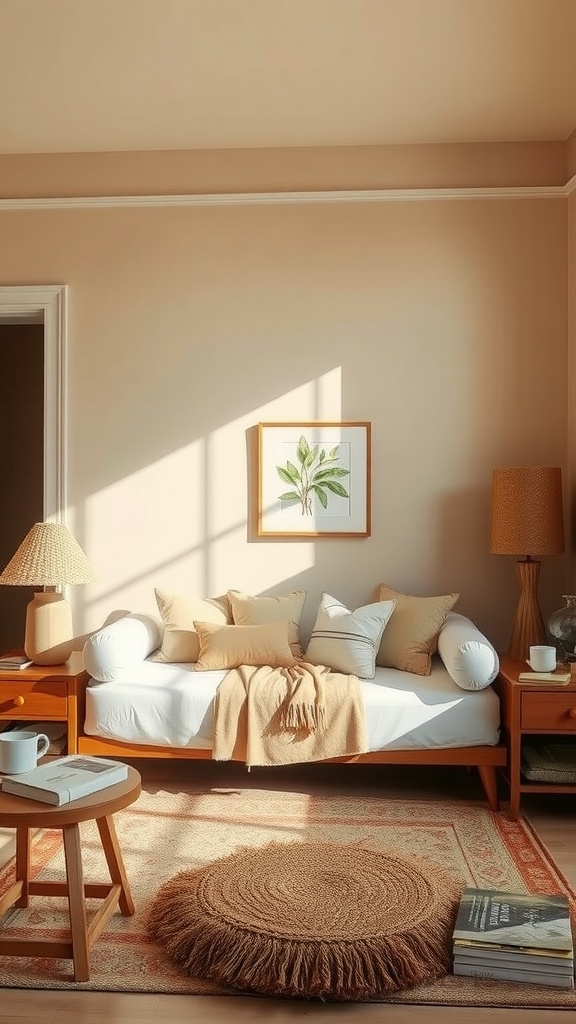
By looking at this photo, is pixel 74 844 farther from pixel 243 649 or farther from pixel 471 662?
pixel 471 662

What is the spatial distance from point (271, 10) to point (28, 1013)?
331cm

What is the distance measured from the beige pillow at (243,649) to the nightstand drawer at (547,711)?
3.39 feet

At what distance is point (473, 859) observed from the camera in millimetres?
3277

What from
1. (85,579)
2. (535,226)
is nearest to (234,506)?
(85,579)

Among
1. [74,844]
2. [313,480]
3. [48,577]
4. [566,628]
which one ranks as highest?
[313,480]

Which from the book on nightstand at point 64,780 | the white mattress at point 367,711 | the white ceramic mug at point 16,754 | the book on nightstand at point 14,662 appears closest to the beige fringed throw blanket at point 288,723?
the white mattress at point 367,711

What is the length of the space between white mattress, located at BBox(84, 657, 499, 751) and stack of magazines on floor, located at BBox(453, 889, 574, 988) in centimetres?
122

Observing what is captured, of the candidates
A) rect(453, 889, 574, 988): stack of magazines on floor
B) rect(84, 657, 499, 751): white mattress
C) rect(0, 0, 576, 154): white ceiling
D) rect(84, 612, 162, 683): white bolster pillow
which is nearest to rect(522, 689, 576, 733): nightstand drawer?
rect(84, 657, 499, 751): white mattress

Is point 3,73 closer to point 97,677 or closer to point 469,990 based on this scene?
point 97,677

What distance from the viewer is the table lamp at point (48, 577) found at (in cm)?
416

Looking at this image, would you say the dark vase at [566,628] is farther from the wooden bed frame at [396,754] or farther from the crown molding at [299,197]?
the crown molding at [299,197]

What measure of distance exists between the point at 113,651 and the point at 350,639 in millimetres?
1020

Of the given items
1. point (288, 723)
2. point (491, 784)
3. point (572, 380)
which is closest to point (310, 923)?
point (288, 723)

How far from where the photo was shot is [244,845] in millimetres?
3377
